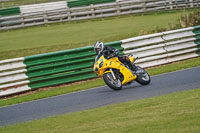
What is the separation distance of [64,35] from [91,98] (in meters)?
11.5

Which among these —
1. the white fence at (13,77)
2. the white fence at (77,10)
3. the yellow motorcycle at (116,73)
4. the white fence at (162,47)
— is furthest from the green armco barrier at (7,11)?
the yellow motorcycle at (116,73)

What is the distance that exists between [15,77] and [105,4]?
54.8ft

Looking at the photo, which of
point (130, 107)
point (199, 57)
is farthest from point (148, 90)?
point (199, 57)

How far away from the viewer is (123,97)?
1104 centimetres

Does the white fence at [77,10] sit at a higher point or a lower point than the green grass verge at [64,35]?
higher

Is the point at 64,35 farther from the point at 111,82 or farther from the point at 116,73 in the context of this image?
the point at 111,82

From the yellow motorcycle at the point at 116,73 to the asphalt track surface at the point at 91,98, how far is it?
193 millimetres

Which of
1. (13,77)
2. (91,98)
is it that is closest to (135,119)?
(91,98)

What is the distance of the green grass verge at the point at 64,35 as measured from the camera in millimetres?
19281

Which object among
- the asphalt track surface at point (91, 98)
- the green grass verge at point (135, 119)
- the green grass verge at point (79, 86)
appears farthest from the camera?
the green grass verge at point (79, 86)

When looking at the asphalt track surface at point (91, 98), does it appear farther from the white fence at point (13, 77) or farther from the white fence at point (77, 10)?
the white fence at point (77, 10)

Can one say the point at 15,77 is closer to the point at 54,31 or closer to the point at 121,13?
the point at 54,31

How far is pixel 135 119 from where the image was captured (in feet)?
25.0

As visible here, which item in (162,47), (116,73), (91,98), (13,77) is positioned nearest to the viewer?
(91,98)
